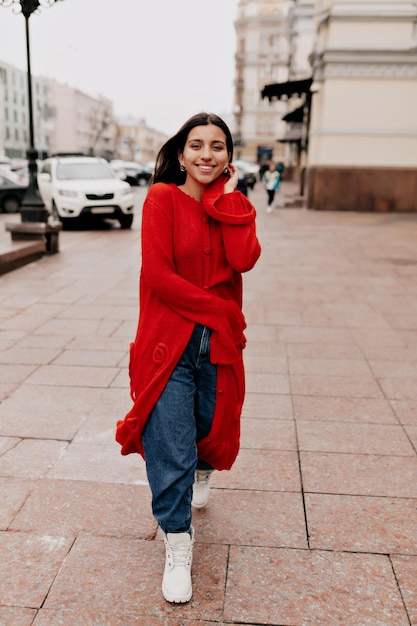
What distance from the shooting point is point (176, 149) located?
2.32 m

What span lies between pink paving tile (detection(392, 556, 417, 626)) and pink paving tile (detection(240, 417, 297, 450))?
3.51ft

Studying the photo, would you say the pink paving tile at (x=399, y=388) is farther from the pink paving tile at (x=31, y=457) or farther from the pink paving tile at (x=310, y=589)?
the pink paving tile at (x=31, y=457)

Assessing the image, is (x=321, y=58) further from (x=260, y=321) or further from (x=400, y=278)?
(x=260, y=321)

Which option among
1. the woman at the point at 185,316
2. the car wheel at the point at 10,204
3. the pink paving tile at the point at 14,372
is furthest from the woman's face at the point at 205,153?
the car wheel at the point at 10,204

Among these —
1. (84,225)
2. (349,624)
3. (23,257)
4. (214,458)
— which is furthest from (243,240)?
(84,225)

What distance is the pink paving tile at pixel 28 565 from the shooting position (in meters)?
2.25

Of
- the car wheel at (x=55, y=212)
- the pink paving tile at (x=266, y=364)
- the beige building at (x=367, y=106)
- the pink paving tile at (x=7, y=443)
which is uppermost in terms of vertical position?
the beige building at (x=367, y=106)

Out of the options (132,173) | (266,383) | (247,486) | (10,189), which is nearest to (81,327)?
(266,383)

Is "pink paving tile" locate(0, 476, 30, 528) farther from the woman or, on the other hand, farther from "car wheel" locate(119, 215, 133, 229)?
"car wheel" locate(119, 215, 133, 229)

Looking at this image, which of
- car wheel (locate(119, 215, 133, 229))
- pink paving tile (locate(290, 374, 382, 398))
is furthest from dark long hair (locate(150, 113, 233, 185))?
car wheel (locate(119, 215, 133, 229))

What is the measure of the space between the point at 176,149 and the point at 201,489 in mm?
1495

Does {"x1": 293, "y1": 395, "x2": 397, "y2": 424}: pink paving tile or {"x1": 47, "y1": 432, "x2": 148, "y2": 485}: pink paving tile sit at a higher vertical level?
{"x1": 293, "y1": 395, "x2": 397, "y2": 424}: pink paving tile

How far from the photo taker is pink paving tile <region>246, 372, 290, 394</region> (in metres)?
4.42

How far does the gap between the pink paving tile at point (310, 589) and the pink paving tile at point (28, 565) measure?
0.69m
